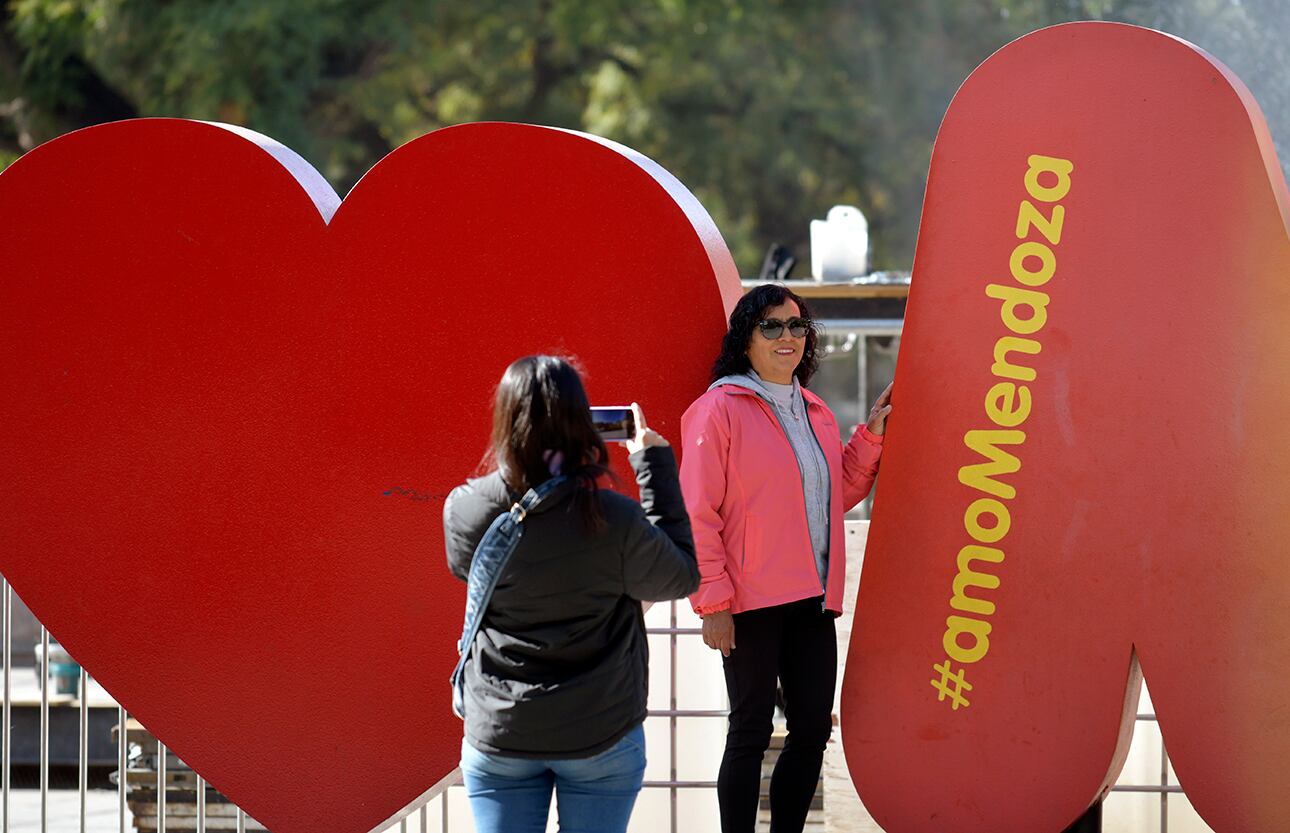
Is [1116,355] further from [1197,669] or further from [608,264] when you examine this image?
[608,264]

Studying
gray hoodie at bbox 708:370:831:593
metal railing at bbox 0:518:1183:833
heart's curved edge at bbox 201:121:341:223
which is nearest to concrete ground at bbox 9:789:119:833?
metal railing at bbox 0:518:1183:833

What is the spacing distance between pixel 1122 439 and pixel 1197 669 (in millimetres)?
561

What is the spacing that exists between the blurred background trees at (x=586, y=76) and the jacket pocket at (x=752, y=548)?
10.2 metres

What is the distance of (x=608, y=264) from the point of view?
3.86 m

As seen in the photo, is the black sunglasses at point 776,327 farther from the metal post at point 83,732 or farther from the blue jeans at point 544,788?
the metal post at point 83,732

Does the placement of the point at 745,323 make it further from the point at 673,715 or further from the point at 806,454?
the point at 673,715

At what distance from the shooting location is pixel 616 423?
313 centimetres

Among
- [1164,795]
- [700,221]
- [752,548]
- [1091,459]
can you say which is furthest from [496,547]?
[1164,795]

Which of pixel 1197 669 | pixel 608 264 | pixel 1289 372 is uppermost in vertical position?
pixel 608 264

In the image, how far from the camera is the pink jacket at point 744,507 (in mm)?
3570

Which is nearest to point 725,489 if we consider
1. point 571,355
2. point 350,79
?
point 571,355

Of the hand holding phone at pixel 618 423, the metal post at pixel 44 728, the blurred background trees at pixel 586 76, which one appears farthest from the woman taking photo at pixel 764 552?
the blurred background trees at pixel 586 76

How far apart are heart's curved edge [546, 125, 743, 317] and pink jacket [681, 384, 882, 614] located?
327 mm

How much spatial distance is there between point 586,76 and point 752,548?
12.6 meters
